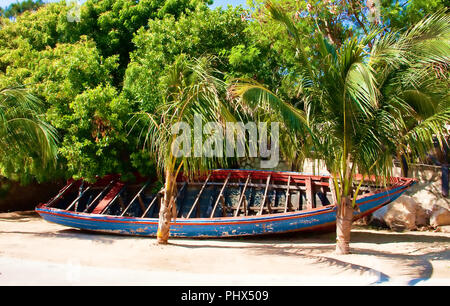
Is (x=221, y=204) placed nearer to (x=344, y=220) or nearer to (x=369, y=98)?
(x=344, y=220)

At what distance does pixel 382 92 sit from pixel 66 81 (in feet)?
29.2

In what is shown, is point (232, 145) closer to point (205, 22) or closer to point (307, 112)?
point (307, 112)

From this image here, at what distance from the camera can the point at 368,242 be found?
9836 millimetres

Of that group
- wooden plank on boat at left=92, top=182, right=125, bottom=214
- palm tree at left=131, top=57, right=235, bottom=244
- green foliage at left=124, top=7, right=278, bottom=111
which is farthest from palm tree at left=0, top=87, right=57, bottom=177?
palm tree at left=131, top=57, right=235, bottom=244

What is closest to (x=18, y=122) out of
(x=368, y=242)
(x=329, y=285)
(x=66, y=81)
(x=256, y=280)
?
(x=66, y=81)

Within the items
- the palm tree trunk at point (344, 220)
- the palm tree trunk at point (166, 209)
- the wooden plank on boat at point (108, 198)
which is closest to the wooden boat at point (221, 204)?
the wooden plank on boat at point (108, 198)

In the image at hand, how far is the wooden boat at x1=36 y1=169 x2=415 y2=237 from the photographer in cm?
952

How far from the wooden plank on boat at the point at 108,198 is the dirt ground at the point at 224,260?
0.80 metres

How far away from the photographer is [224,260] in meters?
7.52

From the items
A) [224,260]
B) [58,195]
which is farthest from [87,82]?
[224,260]

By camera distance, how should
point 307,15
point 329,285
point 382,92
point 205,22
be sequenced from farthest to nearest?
1. point 307,15
2. point 205,22
3. point 382,92
4. point 329,285

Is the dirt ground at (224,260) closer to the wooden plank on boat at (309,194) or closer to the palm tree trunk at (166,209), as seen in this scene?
the palm tree trunk at (166,209)

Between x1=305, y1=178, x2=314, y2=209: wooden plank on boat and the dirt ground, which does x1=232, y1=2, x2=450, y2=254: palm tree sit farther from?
x1=305, y1=178, x2=314, y2=209: wooden plank on boat

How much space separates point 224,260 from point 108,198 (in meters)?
5.42
